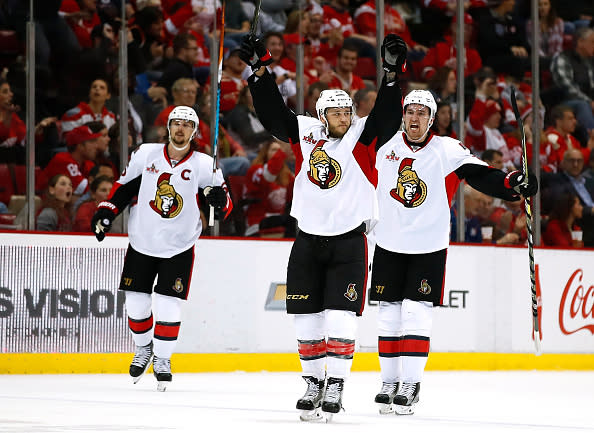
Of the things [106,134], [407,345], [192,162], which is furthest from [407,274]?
[106,134]

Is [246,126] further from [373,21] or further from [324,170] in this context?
[324,170]

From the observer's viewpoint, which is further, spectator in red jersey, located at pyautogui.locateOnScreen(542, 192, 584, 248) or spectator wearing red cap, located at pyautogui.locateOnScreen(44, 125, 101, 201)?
spectator in red jersey, located at pyautogui.locateOnScreen(542, 192, 584, 248)

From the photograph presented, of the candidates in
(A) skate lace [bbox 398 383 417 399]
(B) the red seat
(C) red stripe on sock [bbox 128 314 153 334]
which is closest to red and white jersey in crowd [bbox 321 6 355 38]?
(B) the red seat

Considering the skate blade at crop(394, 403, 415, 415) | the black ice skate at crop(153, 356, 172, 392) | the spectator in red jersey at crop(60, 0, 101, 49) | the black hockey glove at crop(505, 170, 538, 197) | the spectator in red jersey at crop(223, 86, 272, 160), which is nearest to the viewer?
the skate blade at crop(394, 403, 415, 415)

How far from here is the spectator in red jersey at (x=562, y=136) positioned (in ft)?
33.4

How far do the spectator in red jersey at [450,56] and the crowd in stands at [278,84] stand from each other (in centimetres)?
2

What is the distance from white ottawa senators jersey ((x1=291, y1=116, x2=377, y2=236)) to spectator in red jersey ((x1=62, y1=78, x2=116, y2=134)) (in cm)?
382

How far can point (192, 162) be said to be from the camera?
259 inches

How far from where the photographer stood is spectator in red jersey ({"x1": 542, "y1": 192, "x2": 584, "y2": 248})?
9.86m

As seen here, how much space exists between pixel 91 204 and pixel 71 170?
30cm

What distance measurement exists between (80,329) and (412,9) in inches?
198

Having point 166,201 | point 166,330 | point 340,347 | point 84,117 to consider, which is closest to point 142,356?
point 166,330

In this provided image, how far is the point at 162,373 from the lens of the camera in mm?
6238

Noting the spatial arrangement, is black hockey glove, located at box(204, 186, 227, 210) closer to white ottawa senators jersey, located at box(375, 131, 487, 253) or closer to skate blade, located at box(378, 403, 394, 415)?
white ottawa senators jersey, located at box(375, 131, 487, 253)
